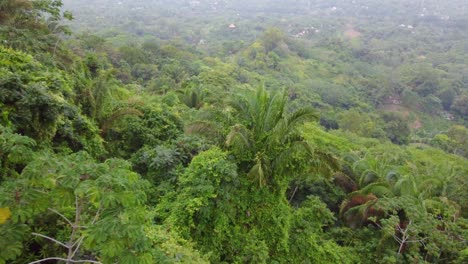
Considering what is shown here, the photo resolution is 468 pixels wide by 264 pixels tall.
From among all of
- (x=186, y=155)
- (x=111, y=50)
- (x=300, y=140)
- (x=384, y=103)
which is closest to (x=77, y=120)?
(x=186, y=155)

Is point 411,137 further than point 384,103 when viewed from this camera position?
No

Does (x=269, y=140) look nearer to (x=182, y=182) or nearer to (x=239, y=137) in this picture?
(x=239, y=137)

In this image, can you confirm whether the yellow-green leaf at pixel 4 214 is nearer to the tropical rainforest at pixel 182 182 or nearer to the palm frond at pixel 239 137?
the tropical rainforest at pixel 182 182

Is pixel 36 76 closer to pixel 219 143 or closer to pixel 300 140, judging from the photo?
pixel 219 143

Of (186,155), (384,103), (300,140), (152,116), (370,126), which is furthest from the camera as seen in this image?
(384,103)

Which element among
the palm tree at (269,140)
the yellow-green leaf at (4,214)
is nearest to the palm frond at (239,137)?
the palm tree at (269,140)

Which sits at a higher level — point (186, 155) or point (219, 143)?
point (219, 143)

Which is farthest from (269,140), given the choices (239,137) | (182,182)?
(182,182)

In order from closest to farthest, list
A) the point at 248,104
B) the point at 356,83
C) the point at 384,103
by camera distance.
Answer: the point at 248,104 < the point at 384,103 < the point at 356,83

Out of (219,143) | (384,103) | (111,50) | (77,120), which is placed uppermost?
(77,120)
